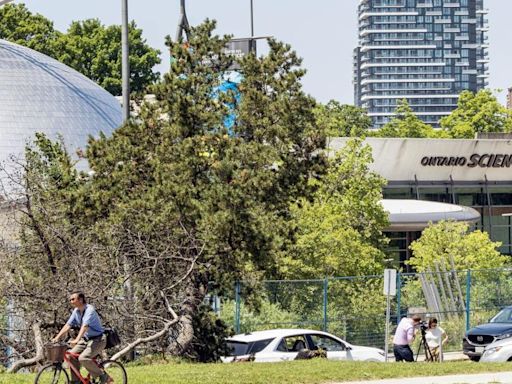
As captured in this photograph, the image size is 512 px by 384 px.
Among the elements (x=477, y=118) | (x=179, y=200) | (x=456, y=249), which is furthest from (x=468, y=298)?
(x=477, y=118)

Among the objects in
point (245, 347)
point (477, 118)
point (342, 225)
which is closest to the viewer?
point (245, 347)

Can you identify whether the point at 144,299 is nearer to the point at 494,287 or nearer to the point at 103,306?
the point at 103,306

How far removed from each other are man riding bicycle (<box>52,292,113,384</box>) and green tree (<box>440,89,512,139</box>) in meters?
96.4

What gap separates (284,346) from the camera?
26.8m

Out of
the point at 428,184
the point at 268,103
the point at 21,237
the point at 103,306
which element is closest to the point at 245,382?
the point at 103,306

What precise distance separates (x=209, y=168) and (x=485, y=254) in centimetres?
2807

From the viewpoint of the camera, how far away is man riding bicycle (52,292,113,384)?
Result: 1722 centimetres

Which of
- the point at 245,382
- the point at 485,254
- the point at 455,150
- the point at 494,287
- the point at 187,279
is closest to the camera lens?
the point at 245,382

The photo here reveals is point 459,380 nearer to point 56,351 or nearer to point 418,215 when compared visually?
point 56,351

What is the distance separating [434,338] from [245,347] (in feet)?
18.2

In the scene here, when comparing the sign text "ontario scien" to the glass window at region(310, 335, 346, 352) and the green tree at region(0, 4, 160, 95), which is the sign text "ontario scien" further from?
the glass window at region(310, 335, 346, 352)

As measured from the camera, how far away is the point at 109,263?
26656 millimetres

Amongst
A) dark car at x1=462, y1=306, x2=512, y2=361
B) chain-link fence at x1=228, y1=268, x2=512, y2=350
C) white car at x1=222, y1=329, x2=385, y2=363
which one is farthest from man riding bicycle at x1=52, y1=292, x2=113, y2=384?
chain-link fence at x1=228, y1=268, x2=512, y2=350

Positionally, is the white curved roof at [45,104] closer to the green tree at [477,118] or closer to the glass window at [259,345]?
the glass window at [259,345]
